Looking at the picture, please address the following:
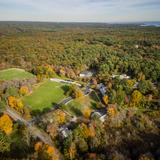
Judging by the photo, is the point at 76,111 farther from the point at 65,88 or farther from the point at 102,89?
the point at 65,88

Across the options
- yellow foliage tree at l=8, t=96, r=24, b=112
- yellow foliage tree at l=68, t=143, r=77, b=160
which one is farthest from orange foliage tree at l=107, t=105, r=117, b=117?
yellow foliage tree at l=8, t=96, r=24, b=112

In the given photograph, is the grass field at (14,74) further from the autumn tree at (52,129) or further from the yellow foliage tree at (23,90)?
the autumn tree at (52,129)

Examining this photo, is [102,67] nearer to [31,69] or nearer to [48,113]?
[31,69]

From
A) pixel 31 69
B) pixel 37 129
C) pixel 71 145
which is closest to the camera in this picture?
pixel 71 145

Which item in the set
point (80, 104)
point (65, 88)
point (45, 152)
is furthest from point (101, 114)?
point (65, 88)

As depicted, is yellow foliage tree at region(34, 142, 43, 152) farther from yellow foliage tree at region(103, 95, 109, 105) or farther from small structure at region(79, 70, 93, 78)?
small structure at region(79, 70, 93, 78)

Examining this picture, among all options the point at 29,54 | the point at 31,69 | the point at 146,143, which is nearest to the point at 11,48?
the point at 29,54
